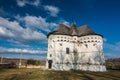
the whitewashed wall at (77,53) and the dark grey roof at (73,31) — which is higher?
the dark grey roof at (73,31)

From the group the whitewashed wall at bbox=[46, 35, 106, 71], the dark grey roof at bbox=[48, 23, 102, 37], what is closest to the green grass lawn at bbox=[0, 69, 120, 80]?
the whitewashed wall at bbox=[46, 35, 106, 71]

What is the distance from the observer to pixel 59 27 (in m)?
36.9

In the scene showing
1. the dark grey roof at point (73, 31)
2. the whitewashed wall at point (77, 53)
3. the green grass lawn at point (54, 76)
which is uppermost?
the dark grey roof at point (73, 31)

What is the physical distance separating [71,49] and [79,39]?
3265 millimetres

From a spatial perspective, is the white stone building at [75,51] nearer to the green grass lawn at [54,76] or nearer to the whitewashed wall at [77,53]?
the whitewashed wall at [77,53]

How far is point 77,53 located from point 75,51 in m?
0.70

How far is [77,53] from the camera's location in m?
35.1

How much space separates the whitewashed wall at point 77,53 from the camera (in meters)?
32.9

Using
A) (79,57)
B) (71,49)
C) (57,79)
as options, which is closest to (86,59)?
(79,57)

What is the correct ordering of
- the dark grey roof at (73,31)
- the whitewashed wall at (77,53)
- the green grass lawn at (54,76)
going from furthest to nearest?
the dark grey roof at (73,31)
the whitewashed wall at (77,53)
the green grass lawn at (54,76)

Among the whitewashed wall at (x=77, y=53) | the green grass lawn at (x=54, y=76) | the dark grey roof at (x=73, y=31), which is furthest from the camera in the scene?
the dark grey roof at (x=73, y=31)

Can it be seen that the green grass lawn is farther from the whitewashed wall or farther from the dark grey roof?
the dark grey roof

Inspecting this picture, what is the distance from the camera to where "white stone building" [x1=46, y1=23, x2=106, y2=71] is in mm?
32938

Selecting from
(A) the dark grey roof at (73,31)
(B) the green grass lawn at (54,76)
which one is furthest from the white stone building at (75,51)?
(B) the green grass lawn at (54,76)
